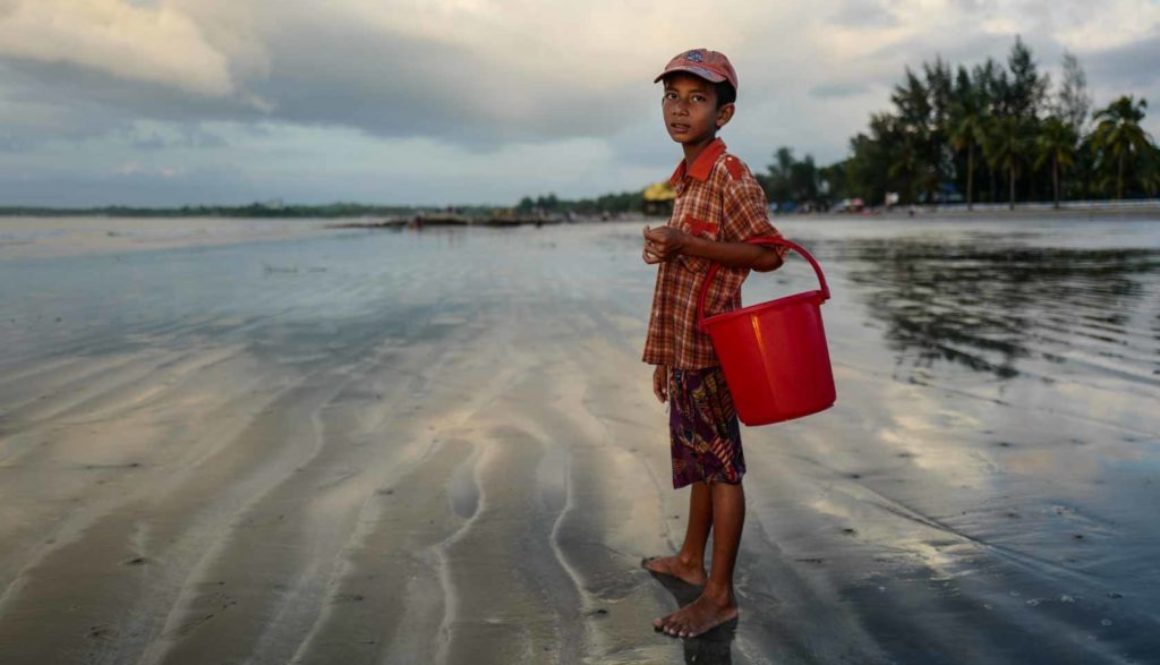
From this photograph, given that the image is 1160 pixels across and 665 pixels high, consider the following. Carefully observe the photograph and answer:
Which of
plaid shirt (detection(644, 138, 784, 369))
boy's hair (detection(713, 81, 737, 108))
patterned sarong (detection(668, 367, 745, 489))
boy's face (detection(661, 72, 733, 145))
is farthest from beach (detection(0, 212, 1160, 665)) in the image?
boy's hair (detection(713, 81, 737, 108))

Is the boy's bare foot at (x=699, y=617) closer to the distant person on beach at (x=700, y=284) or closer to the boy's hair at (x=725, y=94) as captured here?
the distant person on beach at (x=700, y=284)

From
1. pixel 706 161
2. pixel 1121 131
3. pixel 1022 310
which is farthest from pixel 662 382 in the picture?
pixel 1121 131

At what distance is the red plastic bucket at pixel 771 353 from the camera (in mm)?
2588

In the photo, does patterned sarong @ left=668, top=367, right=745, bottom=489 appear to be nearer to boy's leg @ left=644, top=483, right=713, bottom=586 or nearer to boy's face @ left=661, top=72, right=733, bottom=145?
boy's leg @ left=644, top=483, right=713, bottom=586

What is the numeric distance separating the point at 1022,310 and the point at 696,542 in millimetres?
8234

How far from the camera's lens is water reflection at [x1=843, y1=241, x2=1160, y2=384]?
695 cm

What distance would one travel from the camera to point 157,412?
527 centimetres

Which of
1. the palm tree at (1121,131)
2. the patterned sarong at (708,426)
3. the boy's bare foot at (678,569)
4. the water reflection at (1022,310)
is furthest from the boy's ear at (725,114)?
the palm tree at (1121,131)

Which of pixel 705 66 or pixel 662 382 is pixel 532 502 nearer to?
pixel 662 382

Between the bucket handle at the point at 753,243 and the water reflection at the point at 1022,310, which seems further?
the water reflection at the point at 1022,310

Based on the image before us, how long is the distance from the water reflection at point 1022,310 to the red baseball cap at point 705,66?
4510 millimetres

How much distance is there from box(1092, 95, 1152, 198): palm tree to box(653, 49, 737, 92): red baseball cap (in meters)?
64.7

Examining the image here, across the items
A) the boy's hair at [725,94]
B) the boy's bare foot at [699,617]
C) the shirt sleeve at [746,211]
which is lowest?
the boy's bare foot at [699,617]

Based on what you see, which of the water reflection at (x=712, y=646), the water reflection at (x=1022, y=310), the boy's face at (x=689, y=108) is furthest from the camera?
the water reflection at (x=1022, y=310)
